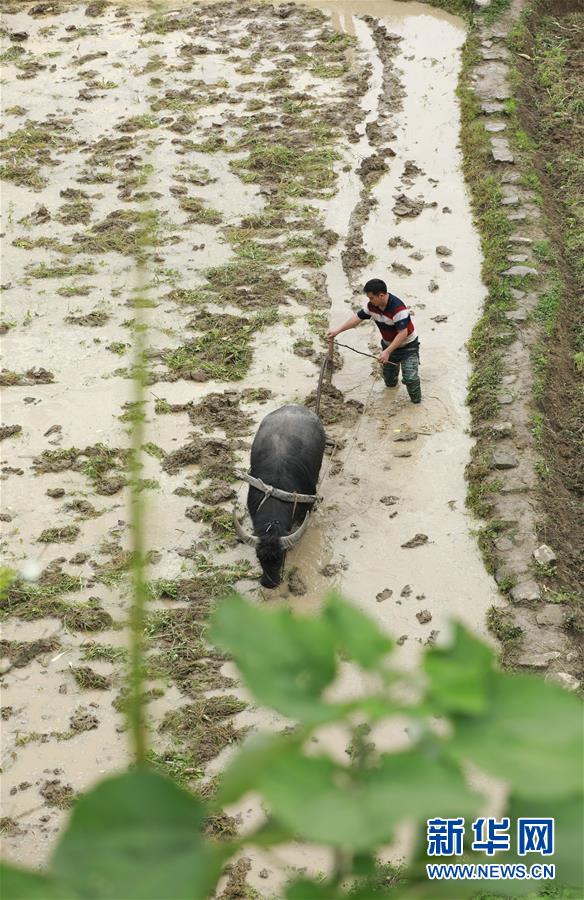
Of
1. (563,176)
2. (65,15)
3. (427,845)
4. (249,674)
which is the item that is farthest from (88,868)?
(65,15)

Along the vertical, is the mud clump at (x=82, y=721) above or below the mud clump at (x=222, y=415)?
below

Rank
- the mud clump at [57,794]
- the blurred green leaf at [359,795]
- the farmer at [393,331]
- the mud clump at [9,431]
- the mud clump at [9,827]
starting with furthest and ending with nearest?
the mud clump at [9,431], the farmer at [393,331], the mud clump at [57,794], the mud clump at [9,827], the blurred green leaf at [359,795]

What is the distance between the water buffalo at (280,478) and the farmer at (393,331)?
117 centimetres

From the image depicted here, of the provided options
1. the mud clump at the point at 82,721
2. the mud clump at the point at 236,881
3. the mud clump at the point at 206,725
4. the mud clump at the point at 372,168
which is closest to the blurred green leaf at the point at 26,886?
the mud clump at the point at 236,881

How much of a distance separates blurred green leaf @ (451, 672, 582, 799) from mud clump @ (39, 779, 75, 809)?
18.3ft

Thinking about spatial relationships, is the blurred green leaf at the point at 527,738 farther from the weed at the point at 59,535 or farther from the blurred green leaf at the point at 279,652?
the weed at the point at 59,535

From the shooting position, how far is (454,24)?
15023mm

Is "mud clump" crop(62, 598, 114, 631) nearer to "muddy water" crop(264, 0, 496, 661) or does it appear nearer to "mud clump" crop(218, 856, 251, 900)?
"muddy water" crop(264, 0, 496, 661)

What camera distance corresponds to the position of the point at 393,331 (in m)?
8.36

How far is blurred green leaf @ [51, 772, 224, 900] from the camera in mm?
557

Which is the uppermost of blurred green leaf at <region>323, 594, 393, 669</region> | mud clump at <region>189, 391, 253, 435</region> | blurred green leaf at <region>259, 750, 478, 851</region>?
blurred green leaf at <region>323, 594, 393, 669</region>

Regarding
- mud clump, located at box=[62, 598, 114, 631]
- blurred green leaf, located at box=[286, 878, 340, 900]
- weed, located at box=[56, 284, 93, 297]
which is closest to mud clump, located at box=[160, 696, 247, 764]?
mud clump, located at box=[62, 598, 114, 631]

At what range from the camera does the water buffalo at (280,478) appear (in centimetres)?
698

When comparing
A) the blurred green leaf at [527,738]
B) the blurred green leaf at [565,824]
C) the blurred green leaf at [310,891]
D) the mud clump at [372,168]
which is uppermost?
the blurred green leaf at [527,738]
